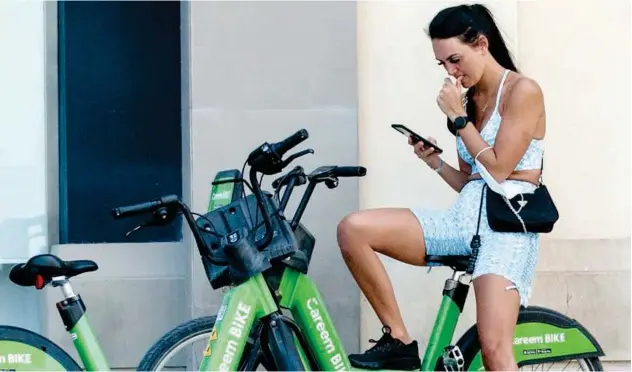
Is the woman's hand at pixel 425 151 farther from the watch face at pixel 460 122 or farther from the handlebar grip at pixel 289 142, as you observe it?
the handlebar grip at pixel 289 142

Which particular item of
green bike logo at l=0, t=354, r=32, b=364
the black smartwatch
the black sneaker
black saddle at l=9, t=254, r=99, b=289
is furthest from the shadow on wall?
the black smartwatch

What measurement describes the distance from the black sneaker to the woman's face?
1076 millimetres

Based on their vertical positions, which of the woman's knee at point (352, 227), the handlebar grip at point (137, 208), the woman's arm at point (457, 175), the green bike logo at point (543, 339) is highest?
the woman's arm at point (457, 175)

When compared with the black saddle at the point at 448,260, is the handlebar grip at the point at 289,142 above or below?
above

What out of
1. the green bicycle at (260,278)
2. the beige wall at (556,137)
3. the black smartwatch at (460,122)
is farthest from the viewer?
the beige wall at (556,137)

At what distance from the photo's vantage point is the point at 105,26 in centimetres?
617

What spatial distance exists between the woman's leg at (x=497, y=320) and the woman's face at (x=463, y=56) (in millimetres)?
799

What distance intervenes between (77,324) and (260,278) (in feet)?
2.41

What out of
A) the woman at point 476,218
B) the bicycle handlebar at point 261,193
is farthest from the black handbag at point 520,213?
the bicycle handlebar at point 261,193

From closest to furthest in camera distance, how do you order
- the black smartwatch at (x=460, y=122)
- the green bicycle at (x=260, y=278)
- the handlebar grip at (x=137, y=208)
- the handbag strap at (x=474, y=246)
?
1. the handlebar grip at (x=137, y=208)
2. the green bicycle at (x=260, y=278)
3. the black smartwatch at (x=460, y=122)
4. the handbag strap at (x=474, y=246)

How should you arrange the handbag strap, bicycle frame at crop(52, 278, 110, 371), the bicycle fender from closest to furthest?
1. bicycle frame at crop(52, 278, 110, 371)
2. the handbag strap
3. the bicycle fender

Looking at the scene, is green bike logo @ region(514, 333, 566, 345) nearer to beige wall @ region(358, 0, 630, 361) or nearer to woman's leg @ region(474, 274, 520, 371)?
woman's leg @ region(474, 274, 520, 371)

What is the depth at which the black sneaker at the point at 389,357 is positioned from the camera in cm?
402

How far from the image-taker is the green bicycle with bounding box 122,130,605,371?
11.8ft
